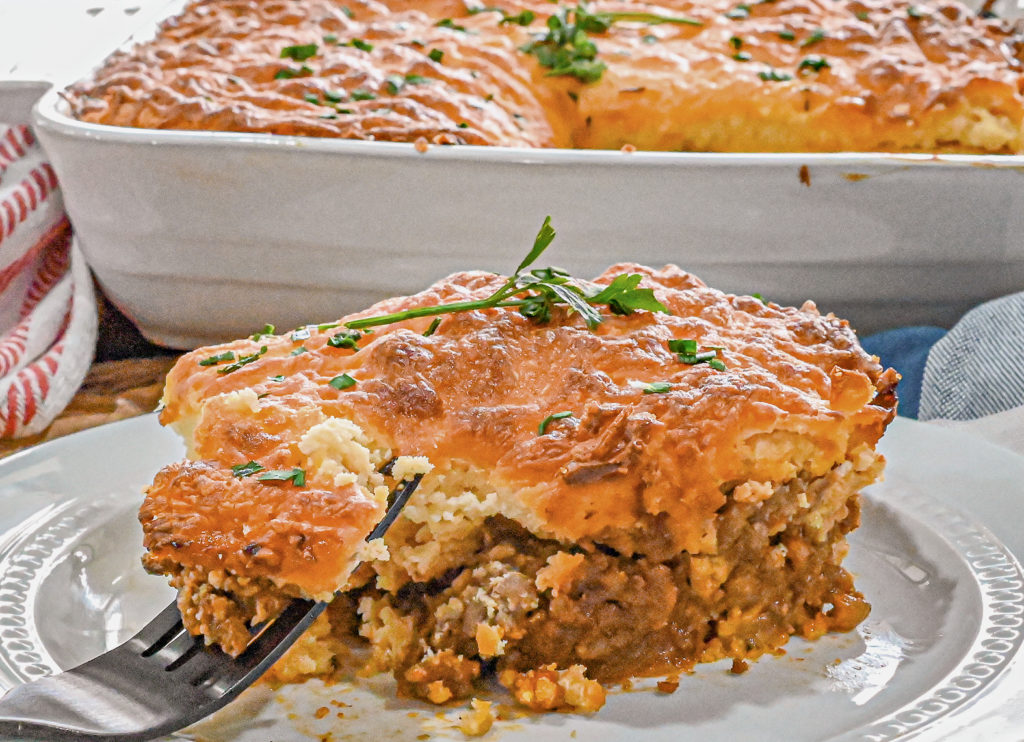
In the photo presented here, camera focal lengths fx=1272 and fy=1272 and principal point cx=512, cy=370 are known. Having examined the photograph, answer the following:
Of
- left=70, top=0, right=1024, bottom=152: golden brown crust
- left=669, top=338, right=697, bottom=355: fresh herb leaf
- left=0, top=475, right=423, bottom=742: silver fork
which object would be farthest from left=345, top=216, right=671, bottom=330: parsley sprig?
left=70, top=0, right=1024, bottom=152: golden brown crust

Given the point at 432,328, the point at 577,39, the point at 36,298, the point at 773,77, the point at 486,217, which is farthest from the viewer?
the point at 577,39

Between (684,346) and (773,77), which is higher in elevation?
(684,346)

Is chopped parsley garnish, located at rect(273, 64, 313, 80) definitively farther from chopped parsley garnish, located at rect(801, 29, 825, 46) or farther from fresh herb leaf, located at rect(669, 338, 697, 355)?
fresh herb leaf, located at rect(669, 338, 697, 355)

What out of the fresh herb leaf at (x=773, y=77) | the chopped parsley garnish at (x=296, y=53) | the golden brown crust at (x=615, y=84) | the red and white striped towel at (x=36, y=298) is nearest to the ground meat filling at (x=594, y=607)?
the red and white striped towel at (x=36, y=298)

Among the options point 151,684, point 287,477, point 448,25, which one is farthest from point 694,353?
point 448,25

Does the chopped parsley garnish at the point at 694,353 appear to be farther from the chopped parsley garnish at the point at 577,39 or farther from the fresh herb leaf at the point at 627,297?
the chopped parsley garnish at the point at 577,39

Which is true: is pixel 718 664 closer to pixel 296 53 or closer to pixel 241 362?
pixel 241 362

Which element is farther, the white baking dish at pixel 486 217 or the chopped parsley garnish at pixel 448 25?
the chopped parsley garnish at pixel 448 25
